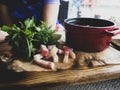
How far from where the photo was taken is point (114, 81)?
865 millimetres

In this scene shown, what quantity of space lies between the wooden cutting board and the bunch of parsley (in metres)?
0.12

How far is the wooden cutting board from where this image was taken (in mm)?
660

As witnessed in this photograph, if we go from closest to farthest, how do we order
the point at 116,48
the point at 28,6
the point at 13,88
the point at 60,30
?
the point at 13,88, the point at 116,48, the point at 60,30, the point at 28,6

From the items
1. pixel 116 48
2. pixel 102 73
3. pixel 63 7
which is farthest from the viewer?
pixel 63 7

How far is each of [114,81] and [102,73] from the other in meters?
0.15

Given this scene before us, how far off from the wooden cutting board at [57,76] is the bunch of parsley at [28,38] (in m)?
0.12

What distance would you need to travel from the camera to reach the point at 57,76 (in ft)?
2.29

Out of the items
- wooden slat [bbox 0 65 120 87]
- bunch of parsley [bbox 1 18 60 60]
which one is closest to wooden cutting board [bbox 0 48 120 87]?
wooden slat [bbox 0 65 120 87]

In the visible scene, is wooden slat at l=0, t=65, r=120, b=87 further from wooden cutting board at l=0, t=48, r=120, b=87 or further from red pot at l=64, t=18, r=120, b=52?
red pot at l=64, t=18, r=120, b=52

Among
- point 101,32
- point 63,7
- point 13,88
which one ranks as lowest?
point 63,7

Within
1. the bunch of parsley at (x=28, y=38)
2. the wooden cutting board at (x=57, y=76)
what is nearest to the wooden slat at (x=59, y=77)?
the wooden cutting board at (x=57, y=76)

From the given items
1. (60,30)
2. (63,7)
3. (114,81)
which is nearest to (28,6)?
(60,30)

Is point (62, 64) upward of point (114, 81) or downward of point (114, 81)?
upward

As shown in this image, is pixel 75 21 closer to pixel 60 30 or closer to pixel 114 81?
pixel 60 30
